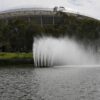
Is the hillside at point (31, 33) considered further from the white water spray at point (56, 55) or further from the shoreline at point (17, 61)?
the shoreline at point (17, 61)

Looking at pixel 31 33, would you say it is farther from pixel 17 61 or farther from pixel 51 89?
pixel 51 89

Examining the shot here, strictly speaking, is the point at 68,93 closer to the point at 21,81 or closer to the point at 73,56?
the point at 21,81

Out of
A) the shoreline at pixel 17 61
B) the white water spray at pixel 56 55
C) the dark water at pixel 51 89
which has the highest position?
the dark water at pixel 51 89

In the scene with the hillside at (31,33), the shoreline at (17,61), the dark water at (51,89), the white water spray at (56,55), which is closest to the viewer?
the dark water at (51,89)

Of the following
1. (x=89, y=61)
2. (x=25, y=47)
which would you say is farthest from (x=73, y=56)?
(x=25, y=47)

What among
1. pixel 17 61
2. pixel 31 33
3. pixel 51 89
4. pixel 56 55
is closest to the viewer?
pixel 51 89

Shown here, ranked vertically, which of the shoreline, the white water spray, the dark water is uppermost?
the dark water

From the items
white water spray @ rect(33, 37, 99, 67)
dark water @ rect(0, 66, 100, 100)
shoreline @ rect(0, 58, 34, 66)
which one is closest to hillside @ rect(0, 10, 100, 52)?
white water spray @ rect(33, 37, 99, 67)

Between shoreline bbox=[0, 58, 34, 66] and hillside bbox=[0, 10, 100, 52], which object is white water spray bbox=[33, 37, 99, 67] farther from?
hillside bbox=[0, 10, 100, 52]

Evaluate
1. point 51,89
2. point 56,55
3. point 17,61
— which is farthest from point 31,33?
point 51,89

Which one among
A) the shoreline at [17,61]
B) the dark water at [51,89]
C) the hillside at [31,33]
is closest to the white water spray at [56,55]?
the shoreline at [17,61]

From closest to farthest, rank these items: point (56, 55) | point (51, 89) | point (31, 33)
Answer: point (51, 89), point (56, 55), point (31, 33)

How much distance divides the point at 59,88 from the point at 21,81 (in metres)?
7.01

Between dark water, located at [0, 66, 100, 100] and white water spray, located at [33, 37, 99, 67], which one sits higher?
dark water, located at [0, 66, 100, 100]
